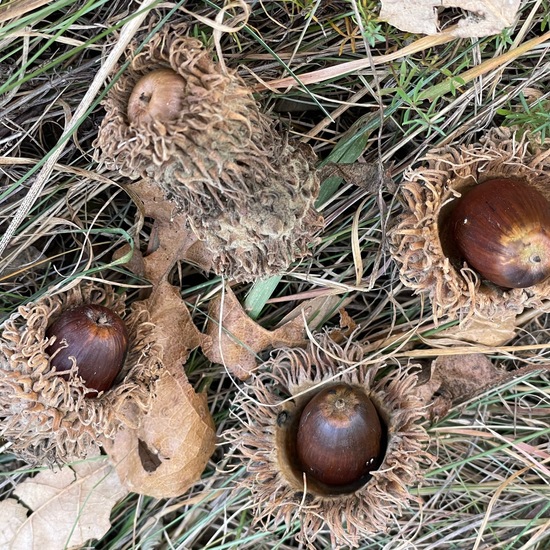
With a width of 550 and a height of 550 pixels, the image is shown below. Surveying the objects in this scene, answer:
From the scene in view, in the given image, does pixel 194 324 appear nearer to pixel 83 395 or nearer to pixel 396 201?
pixel 83 395

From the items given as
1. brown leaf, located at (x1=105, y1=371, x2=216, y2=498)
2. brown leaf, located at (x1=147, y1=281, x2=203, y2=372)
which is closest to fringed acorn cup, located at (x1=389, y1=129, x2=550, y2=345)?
brown leaf, located at (x1=147, y1=281, x2=203, y2=372)

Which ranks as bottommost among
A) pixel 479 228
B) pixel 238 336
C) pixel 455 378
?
pixel 455 378

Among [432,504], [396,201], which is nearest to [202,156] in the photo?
[396,201]

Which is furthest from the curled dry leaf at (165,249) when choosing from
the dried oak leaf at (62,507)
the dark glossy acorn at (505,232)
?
the dark glossy acorn at (505,232)

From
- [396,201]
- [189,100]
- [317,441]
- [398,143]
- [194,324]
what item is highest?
[189,100]

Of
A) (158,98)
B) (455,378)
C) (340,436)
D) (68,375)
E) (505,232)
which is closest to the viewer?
(158,98)

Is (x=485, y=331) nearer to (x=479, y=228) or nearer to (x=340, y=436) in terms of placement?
(x=479, y=228)

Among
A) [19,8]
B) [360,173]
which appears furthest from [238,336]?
[19,8]
